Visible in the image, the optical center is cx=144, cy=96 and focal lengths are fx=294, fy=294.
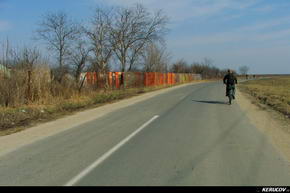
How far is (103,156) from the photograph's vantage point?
6156mm

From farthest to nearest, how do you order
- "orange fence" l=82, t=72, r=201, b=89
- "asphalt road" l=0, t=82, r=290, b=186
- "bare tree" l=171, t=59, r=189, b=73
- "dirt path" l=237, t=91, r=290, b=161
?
"bare tree" l=171, t=59, r=189, b=73 < "orange fence" l=82, t=72, r=201, b=89 < "dirt path" l=237, t=91, r=290, b=161 < "asphalt road" l=0, t=82, r=290, b=186

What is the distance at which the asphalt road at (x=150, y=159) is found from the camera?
4721mm

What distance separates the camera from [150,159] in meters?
5.83

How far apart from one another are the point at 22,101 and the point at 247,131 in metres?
11.4

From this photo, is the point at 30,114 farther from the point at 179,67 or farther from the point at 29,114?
the point at 179,67

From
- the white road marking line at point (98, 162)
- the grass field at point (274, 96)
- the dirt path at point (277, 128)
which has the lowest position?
the white road marking line at point (98, 162)

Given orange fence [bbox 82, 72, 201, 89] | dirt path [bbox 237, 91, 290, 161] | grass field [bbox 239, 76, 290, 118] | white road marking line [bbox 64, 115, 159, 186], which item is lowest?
white road marking line [bbox 64, 115, 159, 186]

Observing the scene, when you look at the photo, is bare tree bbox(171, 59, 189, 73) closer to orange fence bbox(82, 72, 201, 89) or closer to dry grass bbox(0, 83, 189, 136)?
orange fence bbox(82, 72, 201, 89)

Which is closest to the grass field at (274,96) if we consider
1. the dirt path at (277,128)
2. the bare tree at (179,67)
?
the dirt path at (277,128)

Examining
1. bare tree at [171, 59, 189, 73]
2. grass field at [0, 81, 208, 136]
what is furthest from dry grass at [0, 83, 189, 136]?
bare tree at [171, 59, 189, 73]

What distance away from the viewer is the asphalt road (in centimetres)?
472

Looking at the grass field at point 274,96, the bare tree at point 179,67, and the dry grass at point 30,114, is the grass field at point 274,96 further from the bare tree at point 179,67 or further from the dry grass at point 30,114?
the bare tree at point 179,67
